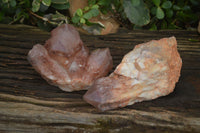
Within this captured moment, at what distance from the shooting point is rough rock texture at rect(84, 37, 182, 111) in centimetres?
112

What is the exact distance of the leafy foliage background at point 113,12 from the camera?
1503 mm

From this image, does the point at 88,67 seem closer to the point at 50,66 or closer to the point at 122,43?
the point at 50,66

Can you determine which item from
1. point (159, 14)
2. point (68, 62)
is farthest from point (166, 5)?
point (68, 62)

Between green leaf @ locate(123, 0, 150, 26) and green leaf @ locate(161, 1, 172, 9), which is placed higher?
green leaf @ locate(161, 1, 172, 9)

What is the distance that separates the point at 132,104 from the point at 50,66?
405mm

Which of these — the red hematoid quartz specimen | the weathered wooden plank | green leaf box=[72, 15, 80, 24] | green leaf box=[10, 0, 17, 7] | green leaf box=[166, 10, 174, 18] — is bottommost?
the weathered wooden plank

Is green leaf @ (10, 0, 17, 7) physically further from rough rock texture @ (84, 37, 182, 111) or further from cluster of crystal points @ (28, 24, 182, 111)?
rough rock texture @ (84, 37, 182, 111)

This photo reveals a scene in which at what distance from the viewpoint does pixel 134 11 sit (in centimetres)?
154

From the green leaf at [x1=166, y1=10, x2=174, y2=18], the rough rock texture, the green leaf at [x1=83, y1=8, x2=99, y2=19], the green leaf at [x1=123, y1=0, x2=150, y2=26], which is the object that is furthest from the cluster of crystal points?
the green leaf at [x1=166, y1=10, x2=174, y2=18]

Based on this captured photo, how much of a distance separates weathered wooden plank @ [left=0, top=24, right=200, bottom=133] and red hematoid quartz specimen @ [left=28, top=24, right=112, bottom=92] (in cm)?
7

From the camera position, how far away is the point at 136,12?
5.07ft

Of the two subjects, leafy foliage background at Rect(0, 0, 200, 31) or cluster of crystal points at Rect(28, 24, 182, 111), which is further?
leafy foliage background at Rect(0, 0, 200, 31)

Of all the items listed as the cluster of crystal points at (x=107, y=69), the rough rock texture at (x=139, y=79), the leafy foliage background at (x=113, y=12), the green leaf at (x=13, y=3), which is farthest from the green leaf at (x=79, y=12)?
the rough rock texture at (x=139, y=79)

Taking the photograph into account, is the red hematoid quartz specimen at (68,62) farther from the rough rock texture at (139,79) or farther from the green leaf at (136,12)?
the green leaf at (136,12)
